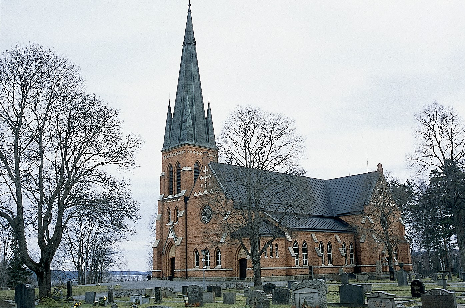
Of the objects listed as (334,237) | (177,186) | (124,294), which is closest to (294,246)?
(334,237)

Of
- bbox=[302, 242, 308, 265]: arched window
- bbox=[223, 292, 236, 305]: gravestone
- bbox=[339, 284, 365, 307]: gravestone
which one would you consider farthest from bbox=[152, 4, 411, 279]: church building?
bbox=[339, 284, 365, 307]: gravestone

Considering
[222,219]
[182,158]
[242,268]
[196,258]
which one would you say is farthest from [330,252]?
[182,158]

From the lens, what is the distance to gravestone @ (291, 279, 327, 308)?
58.6 ft

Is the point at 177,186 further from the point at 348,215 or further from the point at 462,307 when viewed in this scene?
the point at 462,307

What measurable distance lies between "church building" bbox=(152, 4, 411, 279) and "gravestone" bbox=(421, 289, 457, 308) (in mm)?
25252

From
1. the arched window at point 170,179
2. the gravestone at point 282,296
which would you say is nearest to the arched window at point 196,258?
the arched window at point 170,179

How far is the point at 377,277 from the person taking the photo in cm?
4869

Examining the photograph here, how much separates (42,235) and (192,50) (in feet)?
120

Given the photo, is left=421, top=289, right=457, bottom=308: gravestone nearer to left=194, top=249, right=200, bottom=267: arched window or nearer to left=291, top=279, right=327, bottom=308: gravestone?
left=291, top=279, right=327, bottom=308: gravestone

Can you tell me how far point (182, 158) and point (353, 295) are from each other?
118ft

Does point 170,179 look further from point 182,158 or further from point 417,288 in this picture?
point 417,288

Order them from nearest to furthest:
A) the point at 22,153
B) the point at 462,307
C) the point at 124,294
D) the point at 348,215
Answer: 1. the point at 462,307
2. the point at 22,153
3. the point at 124,294
4. the point at 348,215

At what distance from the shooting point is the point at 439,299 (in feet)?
53.2

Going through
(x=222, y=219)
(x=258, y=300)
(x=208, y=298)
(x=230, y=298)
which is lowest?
(x=208, y=298)
